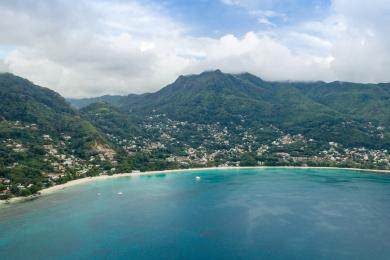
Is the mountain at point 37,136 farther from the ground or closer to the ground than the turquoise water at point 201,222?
farther from the ground

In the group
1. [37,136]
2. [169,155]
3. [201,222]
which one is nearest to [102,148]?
[37,136]

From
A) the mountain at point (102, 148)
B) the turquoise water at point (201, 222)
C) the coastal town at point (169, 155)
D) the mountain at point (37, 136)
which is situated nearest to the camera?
the turquoise water at point (201, 222)

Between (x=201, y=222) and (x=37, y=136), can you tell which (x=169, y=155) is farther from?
(x=201, y=222)

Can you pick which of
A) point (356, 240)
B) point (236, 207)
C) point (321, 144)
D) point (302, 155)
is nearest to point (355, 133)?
point (321, 144)

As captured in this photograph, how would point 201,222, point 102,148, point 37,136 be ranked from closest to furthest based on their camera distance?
point 201,222
point 37,136
point 102,148

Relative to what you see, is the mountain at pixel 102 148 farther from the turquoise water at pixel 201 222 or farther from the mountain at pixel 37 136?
the turquoise water at pixel 201 222

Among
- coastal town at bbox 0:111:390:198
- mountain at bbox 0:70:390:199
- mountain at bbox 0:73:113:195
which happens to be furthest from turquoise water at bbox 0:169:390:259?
mountain at bbox 0:70:390:199

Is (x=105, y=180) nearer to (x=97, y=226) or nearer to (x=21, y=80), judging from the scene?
(x=97, y=226)

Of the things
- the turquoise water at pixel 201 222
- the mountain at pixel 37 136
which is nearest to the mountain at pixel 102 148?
the mountain at pixel 37 136
